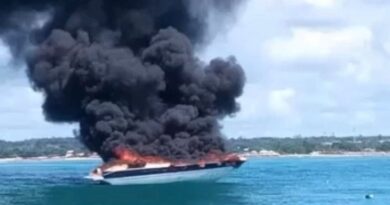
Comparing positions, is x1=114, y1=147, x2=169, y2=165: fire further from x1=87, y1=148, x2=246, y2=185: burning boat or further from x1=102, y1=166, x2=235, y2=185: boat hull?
x1=102, y1=166, x2=235, y2=185: boat hull

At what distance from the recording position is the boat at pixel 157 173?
97.8 metres

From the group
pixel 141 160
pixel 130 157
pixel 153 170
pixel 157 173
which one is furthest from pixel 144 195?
pixel 157 173

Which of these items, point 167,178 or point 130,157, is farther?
point 167,178

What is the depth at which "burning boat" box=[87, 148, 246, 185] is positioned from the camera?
97.0 metres

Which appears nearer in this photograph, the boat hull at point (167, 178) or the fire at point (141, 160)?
the fire at point (141, 160)

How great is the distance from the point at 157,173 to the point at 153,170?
0.51 metres

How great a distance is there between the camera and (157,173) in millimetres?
98188

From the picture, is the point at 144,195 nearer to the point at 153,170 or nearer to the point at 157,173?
the point at 153,170

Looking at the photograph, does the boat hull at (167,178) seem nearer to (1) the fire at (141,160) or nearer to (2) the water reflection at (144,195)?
(2) the water reflection at (144,195)

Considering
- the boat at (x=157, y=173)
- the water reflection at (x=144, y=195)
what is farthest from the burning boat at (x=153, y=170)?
the water reflection at (x=144, y=195)

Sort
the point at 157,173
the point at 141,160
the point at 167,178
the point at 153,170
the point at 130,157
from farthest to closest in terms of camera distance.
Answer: the point at 167,178 < the point at 157,173 < the point at 153,170 < the point at 141,160 < the point at 130,157

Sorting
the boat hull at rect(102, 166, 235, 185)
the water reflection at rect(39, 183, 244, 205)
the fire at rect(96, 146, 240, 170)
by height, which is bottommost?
the water reflection at rect(39, 183, 244, 205)

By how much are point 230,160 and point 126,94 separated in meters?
14.1

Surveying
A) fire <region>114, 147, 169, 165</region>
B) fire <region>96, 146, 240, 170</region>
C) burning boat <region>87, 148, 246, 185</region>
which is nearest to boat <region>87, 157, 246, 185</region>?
burning boat <region>87, 148, 246, 185</region>
